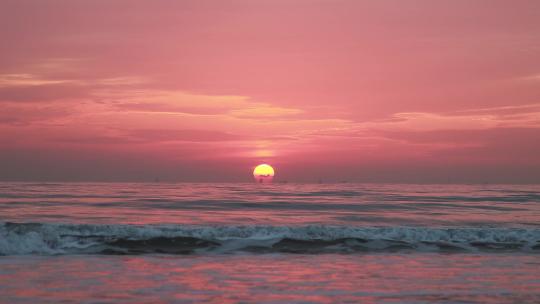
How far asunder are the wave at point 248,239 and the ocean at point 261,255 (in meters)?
0.04

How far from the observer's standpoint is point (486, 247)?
20.6 meters

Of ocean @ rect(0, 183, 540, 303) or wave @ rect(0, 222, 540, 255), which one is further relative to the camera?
wave @ rect(0, 222, 540, 255)

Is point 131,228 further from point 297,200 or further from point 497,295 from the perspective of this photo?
point 297,200

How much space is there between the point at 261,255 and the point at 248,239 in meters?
3.34

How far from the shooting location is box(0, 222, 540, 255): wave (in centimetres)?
1869

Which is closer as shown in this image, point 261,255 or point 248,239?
point 261,255

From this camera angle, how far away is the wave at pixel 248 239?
18.7 meters

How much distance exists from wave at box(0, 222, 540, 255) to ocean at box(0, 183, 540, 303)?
44mm

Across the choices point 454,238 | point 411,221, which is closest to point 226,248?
point 454,238

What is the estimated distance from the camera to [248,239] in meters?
21.1

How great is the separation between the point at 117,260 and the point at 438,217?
1885 cm

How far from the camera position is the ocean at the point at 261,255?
440 inches

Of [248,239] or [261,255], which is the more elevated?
[248,239]

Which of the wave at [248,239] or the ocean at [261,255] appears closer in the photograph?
the ocean at [261,255]
